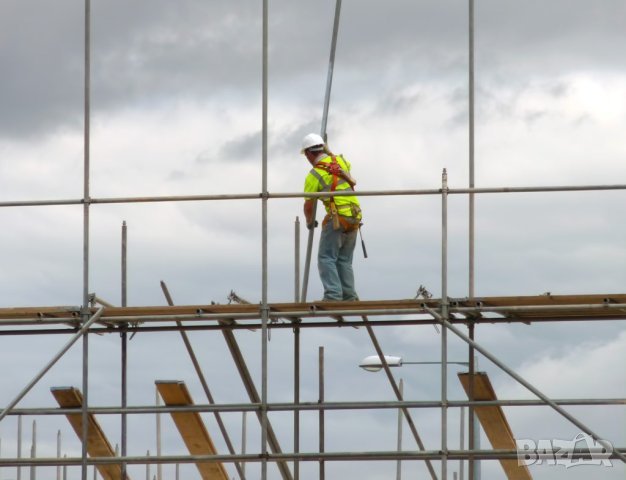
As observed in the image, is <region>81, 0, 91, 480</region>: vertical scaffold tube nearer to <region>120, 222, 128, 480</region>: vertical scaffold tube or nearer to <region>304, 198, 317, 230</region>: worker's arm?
<region>120, 222, 128, 480</region>: vertical scaffold tube

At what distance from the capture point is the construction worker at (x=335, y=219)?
18062 mm

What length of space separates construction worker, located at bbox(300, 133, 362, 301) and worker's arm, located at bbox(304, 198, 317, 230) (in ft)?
0.23

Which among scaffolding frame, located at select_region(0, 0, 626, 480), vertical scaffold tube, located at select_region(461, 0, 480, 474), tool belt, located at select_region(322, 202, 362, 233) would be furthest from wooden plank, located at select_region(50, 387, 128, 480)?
vertical scaffold tube, located at select_region(461, 0, 480, 474)

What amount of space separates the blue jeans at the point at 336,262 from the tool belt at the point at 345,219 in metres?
0.05

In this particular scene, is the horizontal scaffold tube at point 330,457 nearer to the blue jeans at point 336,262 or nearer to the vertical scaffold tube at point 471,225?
the vertical scaffold tube at point 471,225

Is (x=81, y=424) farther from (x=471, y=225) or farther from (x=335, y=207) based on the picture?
(x=471, y=225)

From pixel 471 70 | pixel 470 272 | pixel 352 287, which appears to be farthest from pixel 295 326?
pixel 471 70

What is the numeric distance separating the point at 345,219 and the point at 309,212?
21.6 inches

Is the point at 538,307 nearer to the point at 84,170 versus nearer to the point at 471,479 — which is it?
the point at 471,479

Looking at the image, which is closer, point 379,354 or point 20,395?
point 20,395

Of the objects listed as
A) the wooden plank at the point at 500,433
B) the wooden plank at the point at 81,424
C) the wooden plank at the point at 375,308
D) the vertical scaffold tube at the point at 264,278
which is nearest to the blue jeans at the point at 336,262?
the wooden plank at the point at 375,308

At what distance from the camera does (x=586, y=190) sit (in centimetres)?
1717

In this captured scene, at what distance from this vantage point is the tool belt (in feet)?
59.4

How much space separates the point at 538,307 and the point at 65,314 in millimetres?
4814
